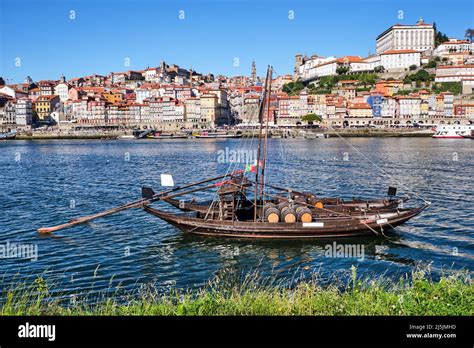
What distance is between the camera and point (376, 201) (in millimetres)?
20719

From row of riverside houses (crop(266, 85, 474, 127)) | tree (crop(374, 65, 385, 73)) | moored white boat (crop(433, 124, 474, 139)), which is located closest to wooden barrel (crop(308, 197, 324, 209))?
moored white boat (crop(433, 124, 474, 139))

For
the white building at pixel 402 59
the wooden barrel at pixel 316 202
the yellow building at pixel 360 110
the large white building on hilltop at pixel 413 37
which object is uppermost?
the large white building on hilltop at pixel 413 37

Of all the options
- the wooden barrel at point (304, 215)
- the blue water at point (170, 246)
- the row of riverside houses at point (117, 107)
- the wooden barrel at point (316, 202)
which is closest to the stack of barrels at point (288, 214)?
the wooden barrel at point (304, 215)

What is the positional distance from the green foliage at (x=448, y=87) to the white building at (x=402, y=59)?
36.8ft

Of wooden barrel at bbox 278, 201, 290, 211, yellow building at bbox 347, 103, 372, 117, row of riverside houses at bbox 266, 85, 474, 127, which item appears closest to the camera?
wooden barrel at bbox 278, 201, 290, 211

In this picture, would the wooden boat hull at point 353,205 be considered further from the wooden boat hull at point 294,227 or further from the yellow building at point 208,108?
the yellow building at point 208,108

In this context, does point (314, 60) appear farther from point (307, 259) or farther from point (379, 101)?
point (307, 259)

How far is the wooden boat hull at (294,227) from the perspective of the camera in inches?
678

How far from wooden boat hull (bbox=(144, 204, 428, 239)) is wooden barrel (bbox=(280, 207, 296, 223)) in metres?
0.29

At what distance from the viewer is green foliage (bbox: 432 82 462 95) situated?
126625mm

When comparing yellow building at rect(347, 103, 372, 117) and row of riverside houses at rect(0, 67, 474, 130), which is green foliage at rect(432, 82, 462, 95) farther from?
yellow building at rect(347, 103, 372, 117)

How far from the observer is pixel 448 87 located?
128 metres

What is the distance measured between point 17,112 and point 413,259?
13435cm
